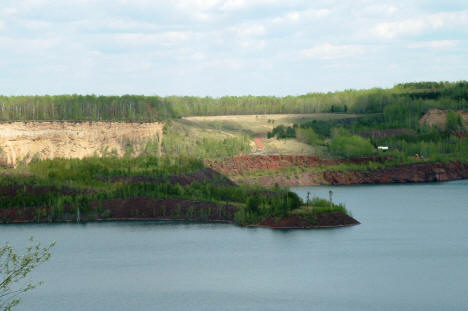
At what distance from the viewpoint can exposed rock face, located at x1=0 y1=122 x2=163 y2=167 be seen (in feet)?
406

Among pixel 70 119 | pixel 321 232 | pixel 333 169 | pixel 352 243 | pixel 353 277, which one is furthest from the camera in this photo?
pixel 333 169

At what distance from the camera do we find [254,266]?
217 ft

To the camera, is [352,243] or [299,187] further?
[299,187]

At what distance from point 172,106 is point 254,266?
10832cm

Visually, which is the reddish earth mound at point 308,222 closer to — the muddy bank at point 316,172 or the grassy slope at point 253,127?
the muddy bank at point 316,172

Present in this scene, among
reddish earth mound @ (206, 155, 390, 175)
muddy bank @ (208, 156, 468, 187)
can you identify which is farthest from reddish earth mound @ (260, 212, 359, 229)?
reddish earth mound @ (206, 155, 390, 175)

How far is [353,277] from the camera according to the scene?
6178 centimetres

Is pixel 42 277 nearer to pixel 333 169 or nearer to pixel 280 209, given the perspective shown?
pixel 280 209

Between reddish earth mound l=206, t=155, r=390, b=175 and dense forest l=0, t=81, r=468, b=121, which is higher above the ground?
dense forest l=0, t=81, r=468, b=121

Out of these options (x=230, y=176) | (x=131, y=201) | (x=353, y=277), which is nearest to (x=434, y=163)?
(x=230, y=176)

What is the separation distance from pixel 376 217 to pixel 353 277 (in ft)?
111

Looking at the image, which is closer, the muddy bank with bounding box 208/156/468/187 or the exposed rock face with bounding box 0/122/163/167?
the exposed rock face with bounding box 0/122/163/167

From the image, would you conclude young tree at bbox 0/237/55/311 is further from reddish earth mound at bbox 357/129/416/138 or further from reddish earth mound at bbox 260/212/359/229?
reddish earth mound at bbox 357/129/416/138

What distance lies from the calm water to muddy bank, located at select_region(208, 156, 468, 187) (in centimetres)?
4434
